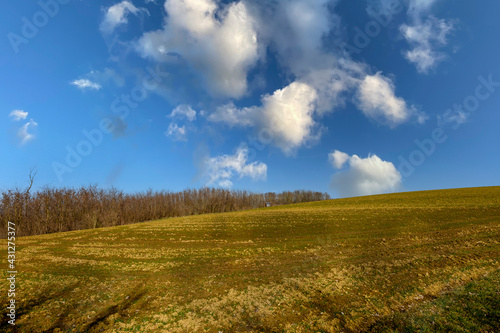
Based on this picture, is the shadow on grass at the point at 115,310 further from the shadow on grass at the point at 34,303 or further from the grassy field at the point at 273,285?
the shadow on grass at the point at 34,303

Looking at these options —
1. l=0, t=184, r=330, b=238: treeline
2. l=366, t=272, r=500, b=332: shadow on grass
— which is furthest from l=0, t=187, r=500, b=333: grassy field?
l=0, t=184, r=330, b=238: treeline

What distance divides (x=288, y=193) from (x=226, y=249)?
148 metres

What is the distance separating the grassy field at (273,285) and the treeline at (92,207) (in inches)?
1544

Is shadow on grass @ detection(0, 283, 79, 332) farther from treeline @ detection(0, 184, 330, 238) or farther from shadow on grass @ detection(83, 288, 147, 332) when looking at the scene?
treeline @ detection(0, 184, 330, 238)

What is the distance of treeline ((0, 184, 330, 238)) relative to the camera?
56.6m

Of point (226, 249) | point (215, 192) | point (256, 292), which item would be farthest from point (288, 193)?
point (256, 292)

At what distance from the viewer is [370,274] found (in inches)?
650

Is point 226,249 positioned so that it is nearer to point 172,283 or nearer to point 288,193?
point 172,283

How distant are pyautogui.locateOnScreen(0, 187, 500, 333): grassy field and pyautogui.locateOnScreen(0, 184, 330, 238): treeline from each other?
39.2 m

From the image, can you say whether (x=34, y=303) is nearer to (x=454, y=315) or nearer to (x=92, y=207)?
(x=454, y=315)

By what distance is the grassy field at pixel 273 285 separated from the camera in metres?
11.2

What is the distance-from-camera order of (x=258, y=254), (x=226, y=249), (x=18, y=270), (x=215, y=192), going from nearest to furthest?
(x=18, y=270)
(x=258, y=254)
(x=226, y=249)
(x=215, y=192)

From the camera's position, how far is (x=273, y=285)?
50.9 feet

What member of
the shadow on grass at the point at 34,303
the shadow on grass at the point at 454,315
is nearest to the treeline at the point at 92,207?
the shadow on grass at the point at 34,303
